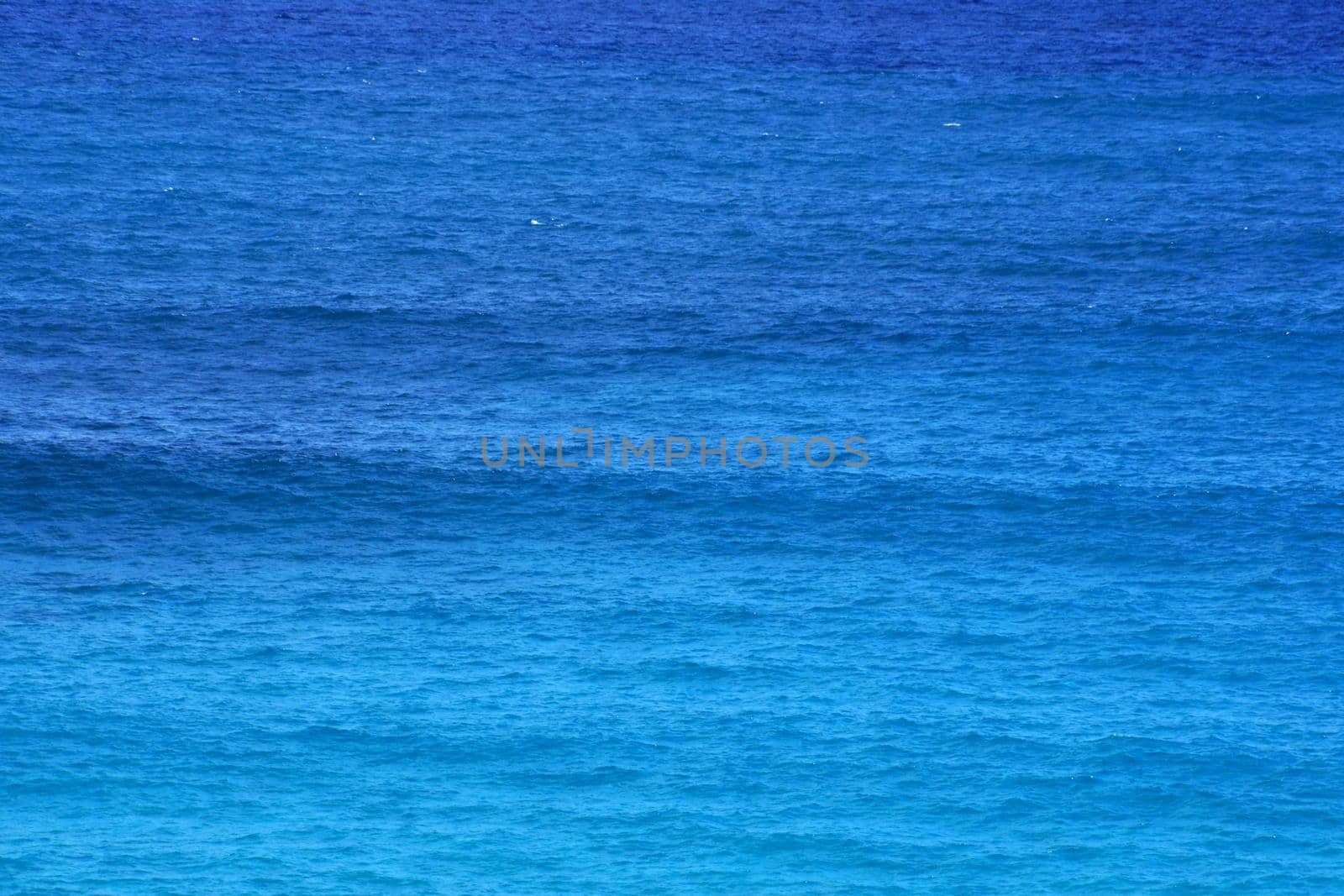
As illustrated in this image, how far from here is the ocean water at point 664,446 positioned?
201 ft

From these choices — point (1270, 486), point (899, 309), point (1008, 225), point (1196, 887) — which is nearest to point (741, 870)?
point (1196, 887)

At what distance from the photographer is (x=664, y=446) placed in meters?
86.3

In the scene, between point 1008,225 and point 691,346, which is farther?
point 1008,225

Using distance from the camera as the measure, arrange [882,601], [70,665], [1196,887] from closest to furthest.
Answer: [1196,887] → [70,665] → [882,601]

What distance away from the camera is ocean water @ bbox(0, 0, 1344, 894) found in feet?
201

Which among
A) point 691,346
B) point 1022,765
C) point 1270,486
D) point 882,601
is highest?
point 691,346

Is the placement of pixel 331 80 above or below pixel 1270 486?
above

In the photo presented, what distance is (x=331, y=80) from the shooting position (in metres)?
125

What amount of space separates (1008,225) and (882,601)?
135 ft

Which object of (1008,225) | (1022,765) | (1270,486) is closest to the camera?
(1022,765)

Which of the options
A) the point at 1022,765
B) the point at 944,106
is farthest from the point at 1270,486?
the point at 944,106

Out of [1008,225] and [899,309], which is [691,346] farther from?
[1008,225]

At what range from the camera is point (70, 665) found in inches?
2731

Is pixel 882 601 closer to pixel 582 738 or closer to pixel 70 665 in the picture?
pixel 582 738
